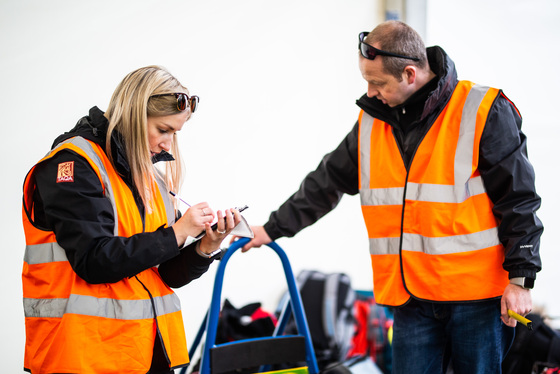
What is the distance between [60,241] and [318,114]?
2.18m

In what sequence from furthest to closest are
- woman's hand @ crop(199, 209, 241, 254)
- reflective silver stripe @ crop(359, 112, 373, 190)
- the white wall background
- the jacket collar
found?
the white wall background
reflective silver stripe @ crop(359, 112, 373, 190)
woman's hand @ crop(199, 209, 241, 254)
the jacket collar

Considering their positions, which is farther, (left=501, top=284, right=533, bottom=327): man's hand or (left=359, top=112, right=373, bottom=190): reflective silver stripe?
(left=359, top=112, right=373, bottom=190): reflective silver stripe

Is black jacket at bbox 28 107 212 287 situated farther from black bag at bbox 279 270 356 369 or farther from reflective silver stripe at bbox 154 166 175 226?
black bag at bbox 279 270 356 369

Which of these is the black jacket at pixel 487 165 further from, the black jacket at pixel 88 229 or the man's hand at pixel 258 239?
the black jacket at pixel 88 229

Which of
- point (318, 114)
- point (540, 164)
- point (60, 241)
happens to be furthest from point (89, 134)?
point (540, 164)

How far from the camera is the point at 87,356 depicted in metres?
1.36

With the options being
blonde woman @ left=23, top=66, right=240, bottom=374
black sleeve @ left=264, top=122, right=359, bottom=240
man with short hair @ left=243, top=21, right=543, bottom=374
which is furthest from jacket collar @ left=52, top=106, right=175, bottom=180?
man with short hair @ left=243, top=21, right=543, bottom=374

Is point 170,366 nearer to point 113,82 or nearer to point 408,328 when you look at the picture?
point 408,328

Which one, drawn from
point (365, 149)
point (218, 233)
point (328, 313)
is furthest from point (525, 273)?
point (328, 313)

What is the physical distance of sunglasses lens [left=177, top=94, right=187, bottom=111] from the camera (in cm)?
156

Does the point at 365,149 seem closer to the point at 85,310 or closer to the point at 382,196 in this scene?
the point at 382,196

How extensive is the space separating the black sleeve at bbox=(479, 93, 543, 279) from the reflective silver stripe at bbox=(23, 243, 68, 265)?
1.25 meters

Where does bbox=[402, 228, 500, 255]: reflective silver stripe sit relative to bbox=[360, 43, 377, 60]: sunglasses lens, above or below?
below

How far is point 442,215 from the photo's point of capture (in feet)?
5.54
